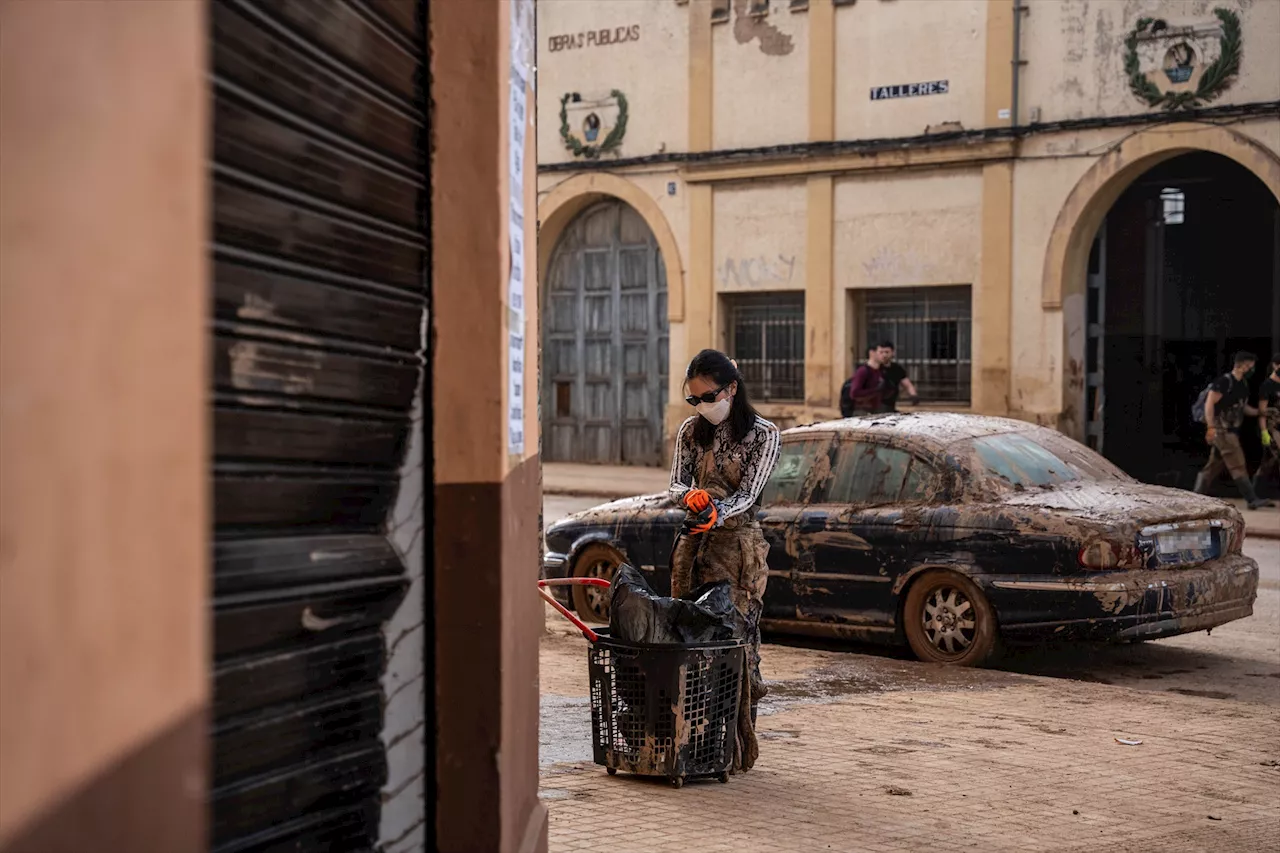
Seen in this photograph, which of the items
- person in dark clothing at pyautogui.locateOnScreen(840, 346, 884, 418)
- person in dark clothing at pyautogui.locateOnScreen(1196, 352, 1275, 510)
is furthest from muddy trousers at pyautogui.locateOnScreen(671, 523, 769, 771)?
person in dark clothing at pyautogui.locateOnScreen(1196, 352, 1275, 510)

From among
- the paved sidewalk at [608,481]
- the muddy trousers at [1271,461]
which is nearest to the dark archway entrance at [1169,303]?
the muddy trousers at [1271,461]

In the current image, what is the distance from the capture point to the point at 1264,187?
75.3 ft

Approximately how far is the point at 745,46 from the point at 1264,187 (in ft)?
25.2

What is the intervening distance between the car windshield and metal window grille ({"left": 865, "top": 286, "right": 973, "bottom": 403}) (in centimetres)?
1311

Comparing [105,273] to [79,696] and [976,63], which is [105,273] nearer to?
[79,696]

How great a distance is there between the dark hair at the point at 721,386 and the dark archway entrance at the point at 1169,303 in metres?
16.1

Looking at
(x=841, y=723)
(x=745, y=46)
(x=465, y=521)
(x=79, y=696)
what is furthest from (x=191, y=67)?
(x=745, y=46)

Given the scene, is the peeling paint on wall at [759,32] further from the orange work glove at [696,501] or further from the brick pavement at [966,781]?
the orange work glove at [696,501]

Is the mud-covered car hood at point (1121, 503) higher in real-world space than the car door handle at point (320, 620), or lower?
lower

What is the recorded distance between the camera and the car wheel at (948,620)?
1002cm

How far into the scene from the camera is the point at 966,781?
7082 mm

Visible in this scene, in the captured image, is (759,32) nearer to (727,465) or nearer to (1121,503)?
(1121,503)

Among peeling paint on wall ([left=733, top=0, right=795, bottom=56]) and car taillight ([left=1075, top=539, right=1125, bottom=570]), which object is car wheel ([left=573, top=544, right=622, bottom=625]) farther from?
peeling paint on wall ([left=733, top=0, right=795, bottom=56])

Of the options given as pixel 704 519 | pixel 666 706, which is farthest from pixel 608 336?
pixel 666 706
